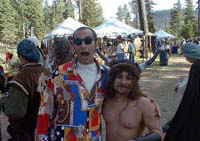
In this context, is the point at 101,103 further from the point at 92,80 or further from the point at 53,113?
the point at 53,113

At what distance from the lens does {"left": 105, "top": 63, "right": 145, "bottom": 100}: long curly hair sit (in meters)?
2.88

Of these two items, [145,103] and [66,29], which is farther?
[66,29]

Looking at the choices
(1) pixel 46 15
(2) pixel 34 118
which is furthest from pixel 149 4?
(2) pixel 34 118

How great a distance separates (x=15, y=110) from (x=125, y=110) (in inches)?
44.1

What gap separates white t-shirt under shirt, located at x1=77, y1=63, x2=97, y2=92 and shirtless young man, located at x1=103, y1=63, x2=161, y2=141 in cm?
14

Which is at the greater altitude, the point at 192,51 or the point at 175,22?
the point at 175,22

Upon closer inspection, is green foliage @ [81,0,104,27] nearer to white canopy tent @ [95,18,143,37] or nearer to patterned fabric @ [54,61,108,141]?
white canopy tent @ [95,18,143,37]

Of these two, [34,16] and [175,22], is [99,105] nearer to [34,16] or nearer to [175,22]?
[34,16]

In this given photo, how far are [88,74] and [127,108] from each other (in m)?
0.42

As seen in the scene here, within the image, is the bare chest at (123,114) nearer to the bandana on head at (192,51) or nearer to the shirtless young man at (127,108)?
the shirtless young man at (127,108)

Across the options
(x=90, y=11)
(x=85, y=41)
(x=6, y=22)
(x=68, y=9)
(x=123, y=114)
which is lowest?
(x=123, y=114)

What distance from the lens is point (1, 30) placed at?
58781 mm

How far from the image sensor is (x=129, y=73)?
2879 millimetres

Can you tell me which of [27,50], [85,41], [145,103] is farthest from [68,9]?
[145,103]
